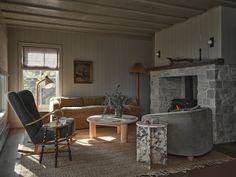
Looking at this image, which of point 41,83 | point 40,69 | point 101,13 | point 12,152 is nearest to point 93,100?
point 41,83

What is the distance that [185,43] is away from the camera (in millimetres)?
5348

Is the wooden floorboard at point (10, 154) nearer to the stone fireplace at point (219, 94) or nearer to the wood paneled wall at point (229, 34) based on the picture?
the stone fireplace at point (219, 94)

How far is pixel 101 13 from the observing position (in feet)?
15.7

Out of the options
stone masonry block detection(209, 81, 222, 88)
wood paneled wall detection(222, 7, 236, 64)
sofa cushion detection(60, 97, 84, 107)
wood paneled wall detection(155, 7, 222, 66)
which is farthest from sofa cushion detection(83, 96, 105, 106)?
wood paneled wall detection(222, 7, 236, 64)

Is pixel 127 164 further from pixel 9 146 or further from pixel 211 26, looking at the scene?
pixel 211 26

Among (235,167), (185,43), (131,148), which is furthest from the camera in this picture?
(185,43)

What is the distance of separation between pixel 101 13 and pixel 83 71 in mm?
2302

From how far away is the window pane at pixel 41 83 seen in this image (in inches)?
242

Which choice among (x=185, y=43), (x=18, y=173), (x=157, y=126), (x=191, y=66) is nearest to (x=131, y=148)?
(x=157, y=126)

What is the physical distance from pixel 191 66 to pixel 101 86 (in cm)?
301

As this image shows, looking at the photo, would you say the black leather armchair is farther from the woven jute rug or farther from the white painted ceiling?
the white painted ceiling

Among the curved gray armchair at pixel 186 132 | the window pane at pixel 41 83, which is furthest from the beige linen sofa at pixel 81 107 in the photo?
the curved gray armchair at pixel 186 132

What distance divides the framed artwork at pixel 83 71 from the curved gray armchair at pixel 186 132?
366cm

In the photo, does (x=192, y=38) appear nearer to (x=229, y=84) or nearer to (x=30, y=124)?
(x=229, y=84)
